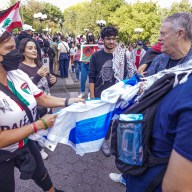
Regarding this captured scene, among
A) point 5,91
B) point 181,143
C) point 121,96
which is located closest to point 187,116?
point 181,143

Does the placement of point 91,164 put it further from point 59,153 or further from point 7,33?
point 7,33

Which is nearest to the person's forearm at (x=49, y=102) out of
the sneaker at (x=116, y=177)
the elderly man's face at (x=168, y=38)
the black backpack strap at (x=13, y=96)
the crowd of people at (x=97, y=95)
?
the crowd of people at (x=97, y=95)

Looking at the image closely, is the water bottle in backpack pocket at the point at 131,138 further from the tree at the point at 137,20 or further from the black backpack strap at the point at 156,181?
the tree at the point at 137,20

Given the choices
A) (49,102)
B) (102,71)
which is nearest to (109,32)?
(102,71)

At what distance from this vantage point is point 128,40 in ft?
97.9

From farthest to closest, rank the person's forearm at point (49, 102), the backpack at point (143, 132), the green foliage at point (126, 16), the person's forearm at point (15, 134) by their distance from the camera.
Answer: the green foliage at point (126, 16) → the person's forearm at point (49, 102) → the person's forearm at point (15, 134) → the backpack at point (143, 132)

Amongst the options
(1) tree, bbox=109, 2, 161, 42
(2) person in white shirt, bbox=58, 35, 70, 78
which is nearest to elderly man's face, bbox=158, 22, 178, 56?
(2) person in white shirt, bbox=58, 35, 70, 78

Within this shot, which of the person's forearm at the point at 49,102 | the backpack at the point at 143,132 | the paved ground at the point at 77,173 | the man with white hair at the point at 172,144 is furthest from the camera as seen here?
the paved ground at the point at 77,173

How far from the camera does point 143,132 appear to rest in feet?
3.90

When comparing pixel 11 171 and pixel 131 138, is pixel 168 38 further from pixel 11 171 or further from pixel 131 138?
pixel 11 171

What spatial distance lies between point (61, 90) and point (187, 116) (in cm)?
709

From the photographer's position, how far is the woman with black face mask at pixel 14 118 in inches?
68.2

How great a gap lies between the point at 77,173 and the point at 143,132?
2.30 metres

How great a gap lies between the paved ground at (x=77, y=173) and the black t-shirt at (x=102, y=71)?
1082mm
